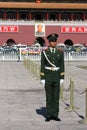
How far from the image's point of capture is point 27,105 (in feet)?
46.3

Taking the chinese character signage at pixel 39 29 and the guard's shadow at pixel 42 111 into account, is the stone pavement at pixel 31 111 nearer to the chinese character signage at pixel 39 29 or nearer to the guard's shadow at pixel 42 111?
the guard's shadow at pixel 42 111

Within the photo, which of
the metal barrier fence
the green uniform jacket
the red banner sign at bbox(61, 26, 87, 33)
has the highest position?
the green uniform jacket

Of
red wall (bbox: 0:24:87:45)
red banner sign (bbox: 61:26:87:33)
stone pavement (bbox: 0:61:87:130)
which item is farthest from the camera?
red banner sign (bbox: 61:26:87:33)

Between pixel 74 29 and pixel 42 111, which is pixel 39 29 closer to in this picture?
pixel 74 29

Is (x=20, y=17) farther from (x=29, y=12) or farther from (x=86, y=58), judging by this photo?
→ (x=86, y=58)

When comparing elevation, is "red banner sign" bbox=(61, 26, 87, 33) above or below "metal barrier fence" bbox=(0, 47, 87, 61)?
above

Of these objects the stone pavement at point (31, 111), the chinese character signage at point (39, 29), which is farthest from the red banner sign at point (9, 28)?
the stone pavement at point (31, 111)

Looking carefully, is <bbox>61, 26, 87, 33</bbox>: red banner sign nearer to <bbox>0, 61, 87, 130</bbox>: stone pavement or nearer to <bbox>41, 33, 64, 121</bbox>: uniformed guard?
<bbox>0, 61, 87, 130</bbox>: stone pavement

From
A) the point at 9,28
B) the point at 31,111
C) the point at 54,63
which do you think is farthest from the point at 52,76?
the point at 9,28

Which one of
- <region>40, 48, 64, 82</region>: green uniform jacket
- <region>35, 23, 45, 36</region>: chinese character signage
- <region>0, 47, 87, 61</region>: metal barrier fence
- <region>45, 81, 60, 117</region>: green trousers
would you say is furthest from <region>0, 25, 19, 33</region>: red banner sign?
<region>45, 81, 60, 117</region>: green trousers

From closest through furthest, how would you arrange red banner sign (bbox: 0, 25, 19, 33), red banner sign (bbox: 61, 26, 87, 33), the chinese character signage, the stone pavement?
1. the stone pavement
2. red banner sign (bbox: 0, 25, 19, 33)
3. the chinese character signage
4. red banner sign (bbox: 61, 26, 87, 33)

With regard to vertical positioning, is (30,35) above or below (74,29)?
below

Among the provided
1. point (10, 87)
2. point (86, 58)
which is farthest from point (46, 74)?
point (86, 58)

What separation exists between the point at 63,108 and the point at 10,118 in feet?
7.11
